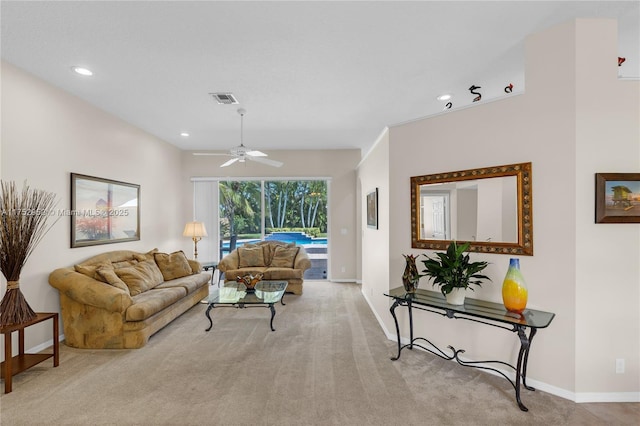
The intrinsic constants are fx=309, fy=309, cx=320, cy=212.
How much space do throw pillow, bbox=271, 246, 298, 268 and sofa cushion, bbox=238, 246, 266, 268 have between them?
248 millimetres

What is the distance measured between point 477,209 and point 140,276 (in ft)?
13.6

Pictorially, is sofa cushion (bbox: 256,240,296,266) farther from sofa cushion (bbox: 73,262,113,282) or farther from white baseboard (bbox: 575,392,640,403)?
white baseboard (bbox: 575,392,640,403)

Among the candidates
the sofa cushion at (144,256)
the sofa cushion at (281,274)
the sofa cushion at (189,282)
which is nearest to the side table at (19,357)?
the sofa cushion at (189,282)

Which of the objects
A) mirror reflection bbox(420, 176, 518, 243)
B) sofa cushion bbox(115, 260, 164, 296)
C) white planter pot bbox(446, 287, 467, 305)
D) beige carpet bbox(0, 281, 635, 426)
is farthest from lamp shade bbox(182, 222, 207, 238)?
white planter pot bbox(446, 287, 467, 305)

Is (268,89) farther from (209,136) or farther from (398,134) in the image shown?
(209,136)

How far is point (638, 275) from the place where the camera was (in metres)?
2.30

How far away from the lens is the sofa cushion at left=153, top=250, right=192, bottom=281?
4.85 metres

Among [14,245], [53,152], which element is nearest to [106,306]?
[14,245]

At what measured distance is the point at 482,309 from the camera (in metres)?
2.54

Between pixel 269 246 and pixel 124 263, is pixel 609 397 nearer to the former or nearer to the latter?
pixel 269 246

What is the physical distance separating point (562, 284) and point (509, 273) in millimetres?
408

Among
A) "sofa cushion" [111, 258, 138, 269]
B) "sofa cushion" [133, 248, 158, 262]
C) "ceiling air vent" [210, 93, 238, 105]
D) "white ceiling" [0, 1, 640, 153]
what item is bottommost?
"sofa cushion" [111, 258, 138, 269]

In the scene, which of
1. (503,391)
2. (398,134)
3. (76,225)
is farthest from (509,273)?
(76,225)

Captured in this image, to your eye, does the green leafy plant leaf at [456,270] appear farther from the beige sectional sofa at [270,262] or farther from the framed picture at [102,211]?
the framed picture at [102,211]
